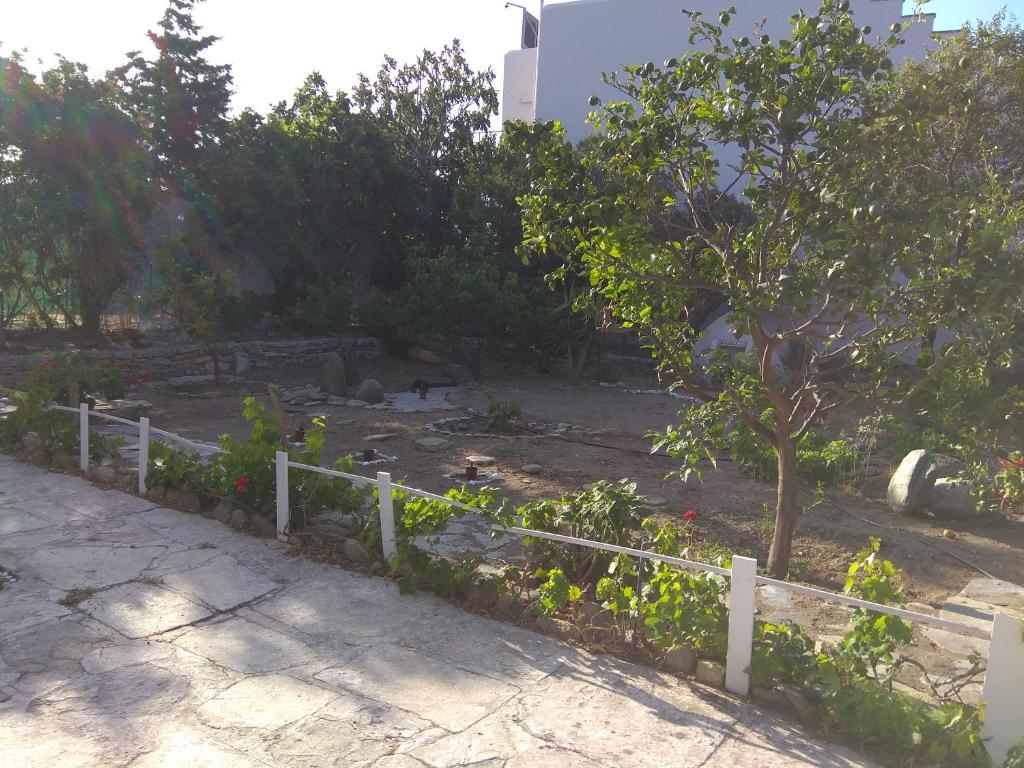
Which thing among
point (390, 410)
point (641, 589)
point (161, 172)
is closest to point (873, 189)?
point (641, 589)

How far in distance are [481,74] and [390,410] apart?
12.4 meters

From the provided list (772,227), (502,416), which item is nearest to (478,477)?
(502,416)

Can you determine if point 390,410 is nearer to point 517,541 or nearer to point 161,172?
point 517,541

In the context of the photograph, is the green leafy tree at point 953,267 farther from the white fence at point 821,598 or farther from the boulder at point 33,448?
the boulder at point 33,448

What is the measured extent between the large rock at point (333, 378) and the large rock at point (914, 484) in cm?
1000

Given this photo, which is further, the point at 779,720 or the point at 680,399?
the point at 680,399

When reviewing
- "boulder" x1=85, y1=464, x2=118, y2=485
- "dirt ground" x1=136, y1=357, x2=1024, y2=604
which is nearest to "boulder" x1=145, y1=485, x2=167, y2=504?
"boulder" x1=85, y1=464, x2=118, y2=485

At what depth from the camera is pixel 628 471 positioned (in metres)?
9.50

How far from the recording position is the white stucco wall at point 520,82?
30.7 m

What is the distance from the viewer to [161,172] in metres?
19.8

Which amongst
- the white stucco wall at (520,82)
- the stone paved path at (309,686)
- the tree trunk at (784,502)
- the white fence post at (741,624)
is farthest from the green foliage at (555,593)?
the white stucco wall at (520,82)

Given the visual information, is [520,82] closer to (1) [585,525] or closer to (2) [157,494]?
(2) [157,494]

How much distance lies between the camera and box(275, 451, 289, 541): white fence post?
5.89 meters

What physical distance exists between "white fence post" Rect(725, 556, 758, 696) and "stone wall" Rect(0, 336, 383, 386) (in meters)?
12.7
